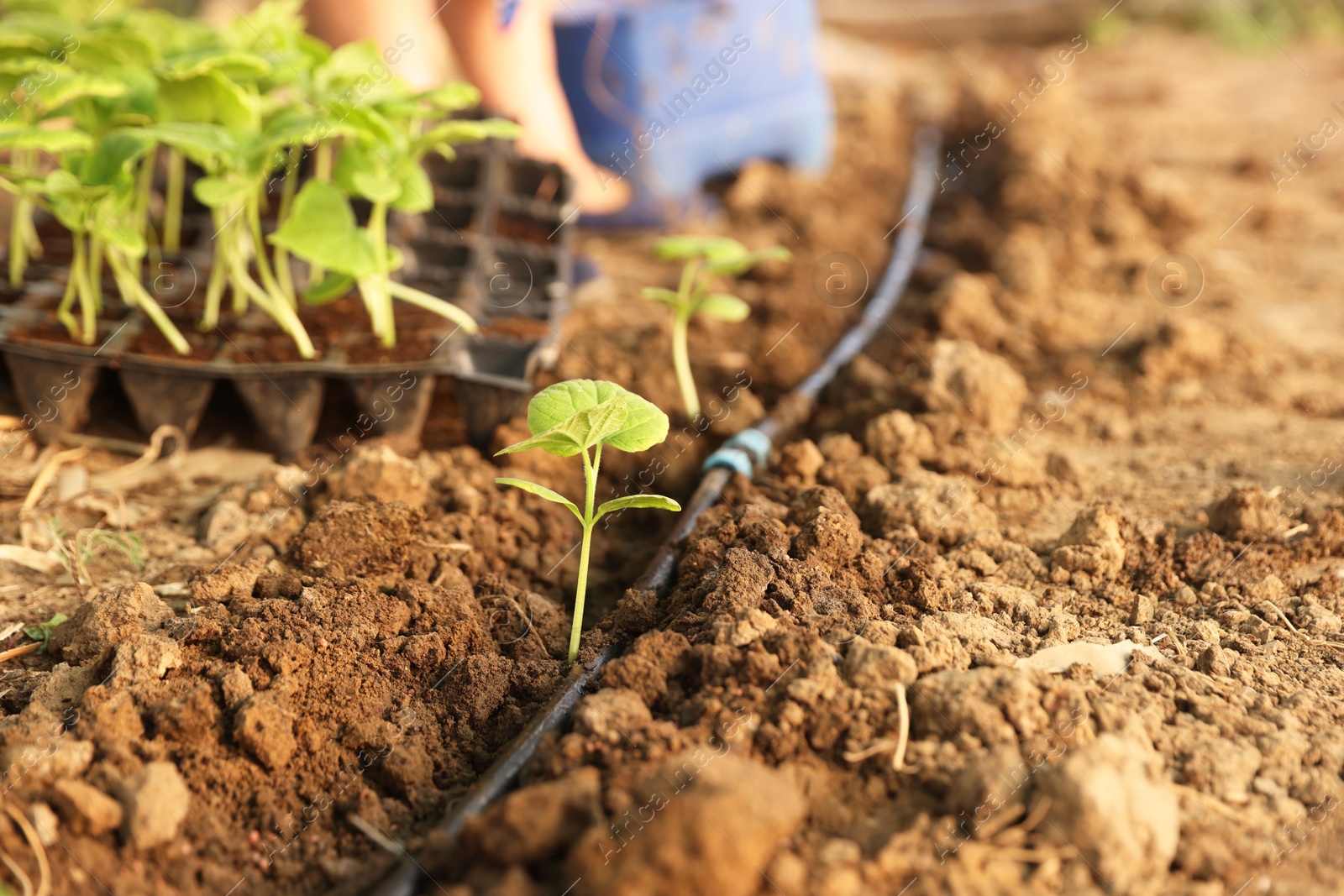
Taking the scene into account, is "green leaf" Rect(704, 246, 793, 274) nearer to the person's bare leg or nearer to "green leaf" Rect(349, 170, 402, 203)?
"green leaf" Rect(349, 170, 402, 203)

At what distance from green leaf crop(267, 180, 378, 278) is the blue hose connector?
85 cm

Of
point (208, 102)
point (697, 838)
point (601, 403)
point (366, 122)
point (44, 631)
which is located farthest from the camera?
point (208, 102)

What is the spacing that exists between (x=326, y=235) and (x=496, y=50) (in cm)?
161

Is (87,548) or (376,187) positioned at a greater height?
(376,187)

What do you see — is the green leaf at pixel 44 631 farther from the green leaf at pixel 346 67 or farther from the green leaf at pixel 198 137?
the green leaf at pixel 346 67

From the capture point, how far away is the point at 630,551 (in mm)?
2160

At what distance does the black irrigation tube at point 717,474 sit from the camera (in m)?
1.38

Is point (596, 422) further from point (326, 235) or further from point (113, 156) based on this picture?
point (113, 156)

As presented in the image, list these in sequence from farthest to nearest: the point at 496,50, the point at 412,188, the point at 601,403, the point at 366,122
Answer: the point at 496,50, the point at 412,188, the point at 366,122, the point at 601,403

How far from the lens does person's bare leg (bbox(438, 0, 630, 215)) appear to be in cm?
351

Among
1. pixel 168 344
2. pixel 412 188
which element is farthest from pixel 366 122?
pixel 168 344

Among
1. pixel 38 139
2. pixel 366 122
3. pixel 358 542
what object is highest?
pixel 38 139

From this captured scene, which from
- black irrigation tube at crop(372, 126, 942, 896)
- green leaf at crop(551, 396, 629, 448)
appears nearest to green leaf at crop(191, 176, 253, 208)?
green leaf at crop(551, 396, 629, 448)

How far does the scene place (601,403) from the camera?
1.67 metres
